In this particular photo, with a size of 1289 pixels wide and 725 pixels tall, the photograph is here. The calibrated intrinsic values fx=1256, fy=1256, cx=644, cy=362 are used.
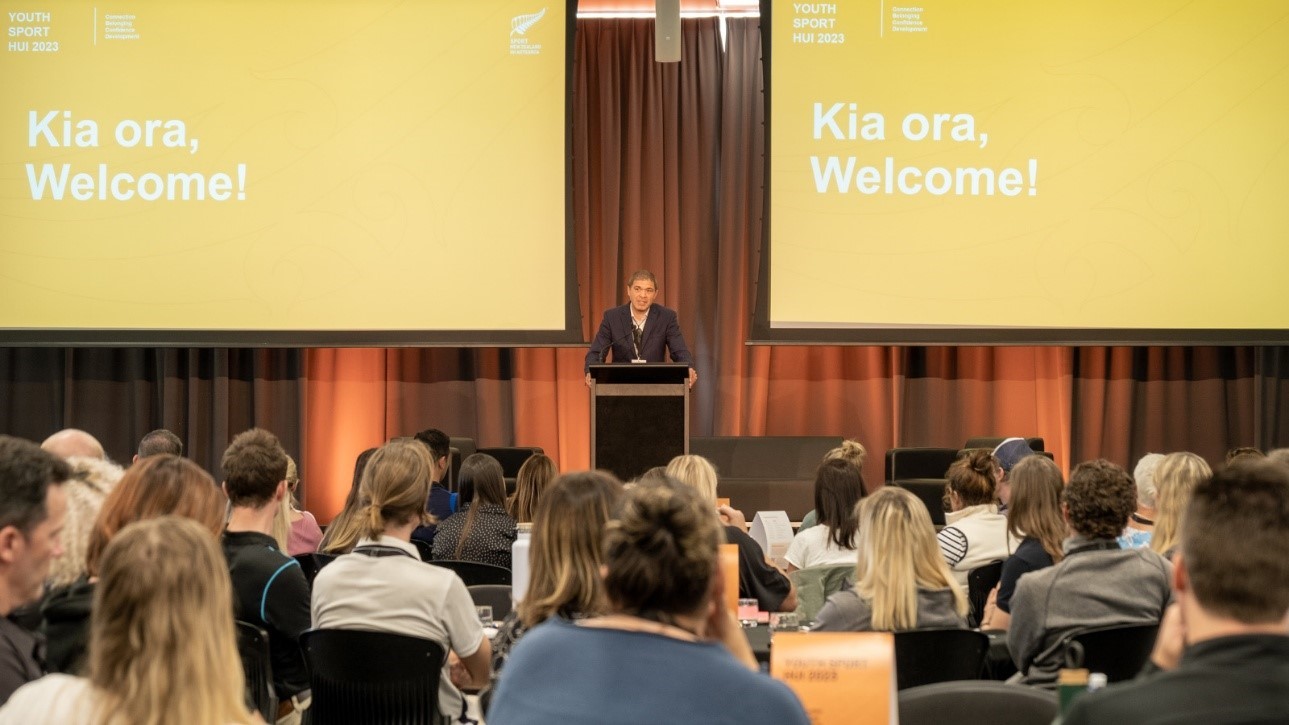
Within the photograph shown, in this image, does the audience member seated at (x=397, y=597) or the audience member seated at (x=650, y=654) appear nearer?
the audience member seated at (x=650, y=654)

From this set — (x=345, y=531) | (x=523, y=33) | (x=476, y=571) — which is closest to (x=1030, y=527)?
(x=476, y=571)

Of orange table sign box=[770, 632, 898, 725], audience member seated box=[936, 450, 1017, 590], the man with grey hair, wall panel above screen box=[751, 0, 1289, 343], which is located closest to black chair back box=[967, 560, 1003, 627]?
audience member seated box=[936, 450, 1017, 590]

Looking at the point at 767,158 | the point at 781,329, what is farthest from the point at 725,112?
the point at 781,329

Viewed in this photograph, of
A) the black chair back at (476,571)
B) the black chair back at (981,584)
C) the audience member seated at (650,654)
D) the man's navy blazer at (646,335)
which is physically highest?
the man's navy blazer at (646,335)

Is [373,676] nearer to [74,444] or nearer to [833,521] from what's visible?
[833,521]

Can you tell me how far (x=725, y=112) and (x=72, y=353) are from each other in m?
5.34

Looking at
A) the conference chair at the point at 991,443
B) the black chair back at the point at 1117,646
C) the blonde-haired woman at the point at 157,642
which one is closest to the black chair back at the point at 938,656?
the black chair back at the point at 1117,646

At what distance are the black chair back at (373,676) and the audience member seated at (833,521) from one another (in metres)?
1.77

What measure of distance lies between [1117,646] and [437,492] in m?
3.72

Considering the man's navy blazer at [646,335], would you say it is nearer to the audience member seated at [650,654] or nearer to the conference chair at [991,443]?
the conference chair at [991,443]

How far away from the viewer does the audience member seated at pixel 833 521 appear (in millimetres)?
4660

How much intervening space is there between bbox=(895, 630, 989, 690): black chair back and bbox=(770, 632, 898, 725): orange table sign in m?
1.11

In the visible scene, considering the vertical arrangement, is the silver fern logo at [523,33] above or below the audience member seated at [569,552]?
above

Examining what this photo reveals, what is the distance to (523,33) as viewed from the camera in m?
8.45
